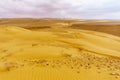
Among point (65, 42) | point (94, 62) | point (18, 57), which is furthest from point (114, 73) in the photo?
point (65, 42)

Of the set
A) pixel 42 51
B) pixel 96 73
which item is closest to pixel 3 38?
pixel 42 51

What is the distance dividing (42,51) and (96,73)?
288cm

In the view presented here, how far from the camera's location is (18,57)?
759 centimetres

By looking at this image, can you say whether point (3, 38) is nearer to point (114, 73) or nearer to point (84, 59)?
point (84, 59)

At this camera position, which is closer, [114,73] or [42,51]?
[114,73]

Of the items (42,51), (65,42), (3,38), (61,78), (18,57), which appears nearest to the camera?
(61,78)

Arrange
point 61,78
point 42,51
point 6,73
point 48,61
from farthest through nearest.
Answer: point 42,51 < point 48,61 < point 6,73 < point 61,78

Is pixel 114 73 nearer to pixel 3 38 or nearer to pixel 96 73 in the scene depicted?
pixel 96 73

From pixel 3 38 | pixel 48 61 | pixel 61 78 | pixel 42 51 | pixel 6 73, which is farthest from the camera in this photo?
pixel 3 38

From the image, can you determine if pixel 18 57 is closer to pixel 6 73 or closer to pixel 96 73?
pixel 6 73

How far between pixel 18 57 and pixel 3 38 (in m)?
4.99

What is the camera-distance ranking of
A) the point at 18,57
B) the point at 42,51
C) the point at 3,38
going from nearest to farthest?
1. the point at 18,57
2. the point at 42,51
3. the point at 3,38

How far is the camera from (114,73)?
5812 mm

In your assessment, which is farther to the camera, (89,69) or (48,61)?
(48,61)
